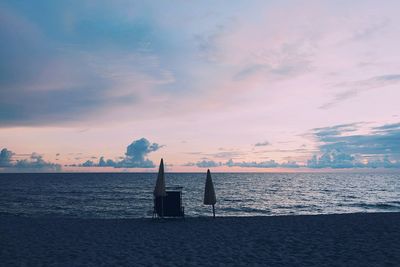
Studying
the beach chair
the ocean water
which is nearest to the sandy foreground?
the beach chair

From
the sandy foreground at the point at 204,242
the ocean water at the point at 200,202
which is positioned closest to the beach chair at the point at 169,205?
the sandy foreground at the point at 204,242

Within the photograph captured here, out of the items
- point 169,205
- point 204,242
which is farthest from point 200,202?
point 204,242

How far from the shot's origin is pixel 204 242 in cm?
1266

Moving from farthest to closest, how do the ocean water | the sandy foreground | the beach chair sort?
1. the ocean water
2. the beach chair
3. the sandy foreground

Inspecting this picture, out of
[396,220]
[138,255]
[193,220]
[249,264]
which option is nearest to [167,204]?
[193,220]

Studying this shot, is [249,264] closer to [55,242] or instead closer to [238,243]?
[238,243]

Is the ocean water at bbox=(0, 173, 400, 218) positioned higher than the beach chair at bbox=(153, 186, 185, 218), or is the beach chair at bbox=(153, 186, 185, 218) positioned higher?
the beach chair at bbox=(153, 186, 185, 218)

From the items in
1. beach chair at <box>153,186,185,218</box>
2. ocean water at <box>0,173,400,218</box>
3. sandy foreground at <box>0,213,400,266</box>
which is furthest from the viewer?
ocean water at <box>0,173,400,218</box>

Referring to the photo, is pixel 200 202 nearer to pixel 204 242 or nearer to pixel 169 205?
pixel 169 205

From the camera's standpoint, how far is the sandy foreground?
9992mm

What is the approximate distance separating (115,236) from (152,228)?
224 cm

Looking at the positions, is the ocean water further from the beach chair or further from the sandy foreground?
the sandy foreground

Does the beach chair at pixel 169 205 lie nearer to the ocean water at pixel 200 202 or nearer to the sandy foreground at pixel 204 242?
the sandy foreground at pixel 204 242

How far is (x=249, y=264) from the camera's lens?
377 inches
